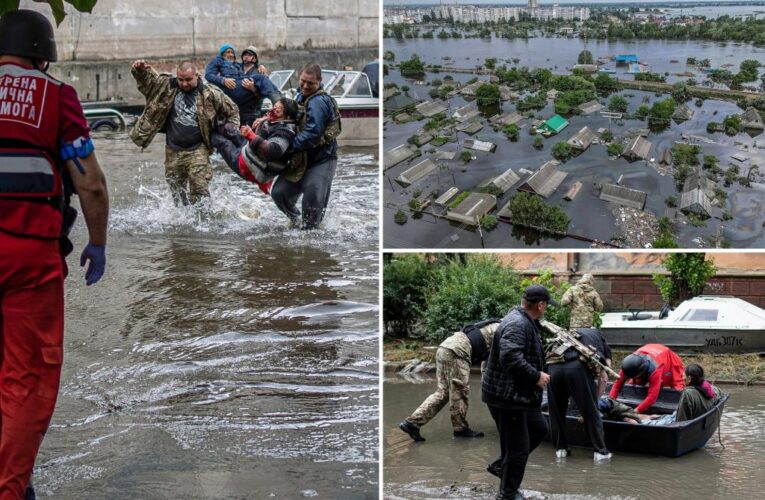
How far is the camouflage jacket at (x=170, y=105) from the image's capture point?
33.9 feet

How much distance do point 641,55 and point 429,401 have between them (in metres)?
2.76

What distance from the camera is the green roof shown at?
4.39 meters

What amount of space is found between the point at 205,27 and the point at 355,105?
31.2ft

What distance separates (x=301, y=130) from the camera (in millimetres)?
9297

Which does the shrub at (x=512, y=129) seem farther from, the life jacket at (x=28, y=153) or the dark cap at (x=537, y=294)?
the life jacket at (x=28, y=153)

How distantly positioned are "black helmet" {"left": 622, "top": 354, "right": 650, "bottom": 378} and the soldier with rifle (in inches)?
39.9

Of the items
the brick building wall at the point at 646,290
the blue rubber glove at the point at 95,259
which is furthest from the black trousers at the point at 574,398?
the blue rubber glove at the point at 95,259

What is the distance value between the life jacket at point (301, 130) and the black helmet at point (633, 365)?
3359 millimetres

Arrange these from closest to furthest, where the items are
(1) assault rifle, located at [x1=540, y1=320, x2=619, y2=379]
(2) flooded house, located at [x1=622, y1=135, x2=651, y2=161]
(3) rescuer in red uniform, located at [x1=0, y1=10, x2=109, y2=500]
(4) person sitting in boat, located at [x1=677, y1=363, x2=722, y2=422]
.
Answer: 1. (3) rescuer in red uniform, located at [x1=0, y1=10, x2=109, y2=500]
2. (2) flooded house, located at [x1=622, y1=135, x2=651, y2=161]
3. (1) assault rifle, located at [x1=540, y1=320, x2=619, y2=379]
4. (4) person sitting in boat, located at [x1=677, y1=363, x2=722, y2=422]

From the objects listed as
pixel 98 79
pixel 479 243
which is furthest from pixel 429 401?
pixel 98 79

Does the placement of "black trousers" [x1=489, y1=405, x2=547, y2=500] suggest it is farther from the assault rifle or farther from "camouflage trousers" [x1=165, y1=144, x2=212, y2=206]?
"camouflage trousers" [x1=165, y1=144, x2=212, y2=206]

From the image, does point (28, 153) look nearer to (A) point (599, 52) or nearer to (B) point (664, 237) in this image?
(A) point (599, 52)

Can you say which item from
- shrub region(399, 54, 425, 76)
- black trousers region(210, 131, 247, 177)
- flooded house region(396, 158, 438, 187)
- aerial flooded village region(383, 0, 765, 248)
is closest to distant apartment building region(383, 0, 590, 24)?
aerial flooded village region(383, 0, 765, 248)

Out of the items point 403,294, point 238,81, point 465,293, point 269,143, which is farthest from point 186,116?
point 403,294
